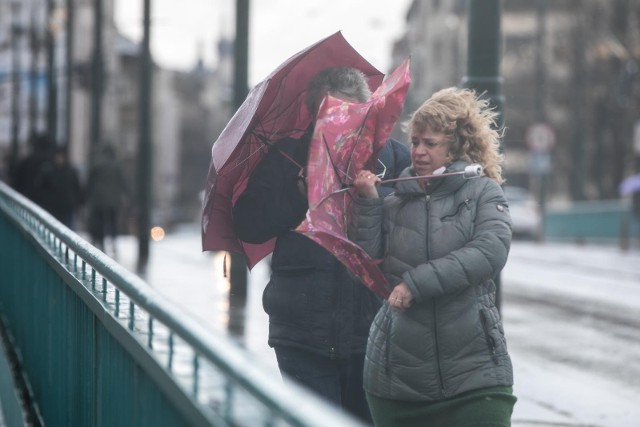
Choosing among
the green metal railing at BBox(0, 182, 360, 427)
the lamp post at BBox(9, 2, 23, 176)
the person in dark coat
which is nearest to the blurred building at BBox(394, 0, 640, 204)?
the lamp post at BBox(9, 2, 23, 176)

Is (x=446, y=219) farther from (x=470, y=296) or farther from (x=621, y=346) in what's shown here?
(x=621, y=346)

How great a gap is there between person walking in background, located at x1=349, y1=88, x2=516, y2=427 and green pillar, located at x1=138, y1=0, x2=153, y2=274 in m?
18.7

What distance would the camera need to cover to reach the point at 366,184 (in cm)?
484

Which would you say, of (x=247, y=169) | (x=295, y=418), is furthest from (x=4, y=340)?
(x=295, y=418)

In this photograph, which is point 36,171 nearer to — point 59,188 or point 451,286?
point 59,188

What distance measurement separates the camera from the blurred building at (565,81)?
162ft

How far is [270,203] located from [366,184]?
647mm

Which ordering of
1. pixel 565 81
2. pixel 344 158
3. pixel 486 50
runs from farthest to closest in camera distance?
pixel 565 81 < pixel 486 50 < pixel 344 158

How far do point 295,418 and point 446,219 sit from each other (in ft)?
8.56

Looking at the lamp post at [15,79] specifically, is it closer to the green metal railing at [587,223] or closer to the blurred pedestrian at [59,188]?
the green metal railing at [587,223]

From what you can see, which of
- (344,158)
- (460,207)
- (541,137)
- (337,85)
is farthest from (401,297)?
(541,137)

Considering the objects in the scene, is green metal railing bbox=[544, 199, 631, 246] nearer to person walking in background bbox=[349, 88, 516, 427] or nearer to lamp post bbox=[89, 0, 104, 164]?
lamp post bbox=[89, 0, 104, 164]

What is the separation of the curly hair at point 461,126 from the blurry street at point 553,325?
134 cm

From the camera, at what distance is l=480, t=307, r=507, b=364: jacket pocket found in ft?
15.8
